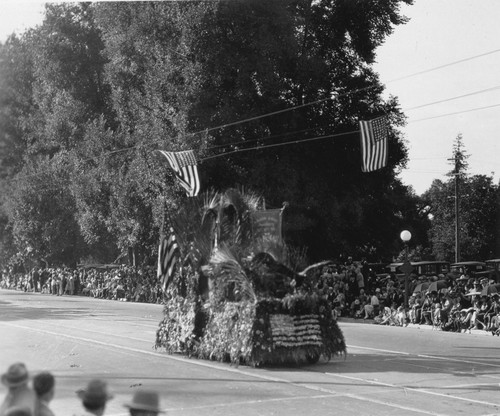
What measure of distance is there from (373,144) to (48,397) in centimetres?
2228

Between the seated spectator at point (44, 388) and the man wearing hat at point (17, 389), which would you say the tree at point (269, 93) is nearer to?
the man wearing hat at point (17, 389)

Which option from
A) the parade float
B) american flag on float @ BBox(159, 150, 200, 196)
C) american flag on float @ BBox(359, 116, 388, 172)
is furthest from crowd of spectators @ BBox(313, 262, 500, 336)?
the parade float

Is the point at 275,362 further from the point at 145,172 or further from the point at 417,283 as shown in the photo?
the point at 145,172

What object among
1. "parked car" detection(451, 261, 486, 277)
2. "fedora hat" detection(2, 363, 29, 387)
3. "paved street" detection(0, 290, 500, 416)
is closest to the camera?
"fedora hat" detection(2, 363, 29, 387)

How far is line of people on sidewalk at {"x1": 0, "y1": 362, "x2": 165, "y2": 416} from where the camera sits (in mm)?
4969

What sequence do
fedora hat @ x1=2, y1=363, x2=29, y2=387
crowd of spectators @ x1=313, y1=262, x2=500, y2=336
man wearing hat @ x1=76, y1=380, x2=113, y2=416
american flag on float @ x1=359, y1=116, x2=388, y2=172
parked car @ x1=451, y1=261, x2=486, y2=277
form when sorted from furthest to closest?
parked car @ x1=451, y1=261, x2=486, y2=277
american flag on float @ x1=359, y1=116, x2=388, y2=172
crowd of spectators @ x1=313, y1=262, x2=500, y2=336
fedora hat @ x1=2, y1=363, x2=29, y2=387
man wearing hat @ x1=76, y1=380, x2=113, y2=416

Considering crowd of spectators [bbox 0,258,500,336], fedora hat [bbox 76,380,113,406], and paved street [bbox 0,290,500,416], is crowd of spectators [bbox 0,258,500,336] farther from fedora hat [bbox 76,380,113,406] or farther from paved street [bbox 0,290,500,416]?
fedora hat [bbox 76,380,113,406]

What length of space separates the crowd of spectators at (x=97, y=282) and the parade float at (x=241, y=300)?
81.4 ft

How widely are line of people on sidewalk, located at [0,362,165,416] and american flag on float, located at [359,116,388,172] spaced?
71.0 ft

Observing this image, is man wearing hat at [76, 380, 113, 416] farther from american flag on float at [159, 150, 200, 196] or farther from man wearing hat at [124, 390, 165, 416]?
american flag on float at [159, 150, 200, 196]

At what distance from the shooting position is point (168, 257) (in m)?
17.6

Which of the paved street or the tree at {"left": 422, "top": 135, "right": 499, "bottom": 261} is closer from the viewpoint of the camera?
the paved street

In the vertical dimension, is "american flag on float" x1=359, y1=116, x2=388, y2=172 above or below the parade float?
above

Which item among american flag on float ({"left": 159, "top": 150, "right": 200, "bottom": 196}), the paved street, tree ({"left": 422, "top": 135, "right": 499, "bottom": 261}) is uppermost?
tree ({"left": 422, "top": 135, "right": 499, "bottom": 261})
